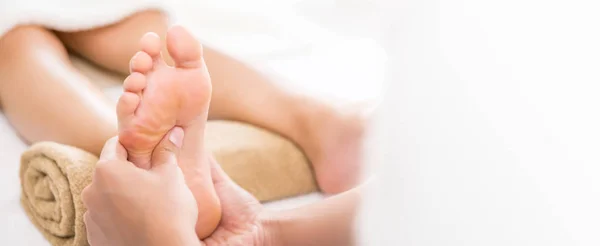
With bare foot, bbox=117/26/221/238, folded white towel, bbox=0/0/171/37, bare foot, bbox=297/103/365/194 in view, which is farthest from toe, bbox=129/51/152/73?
folded white towel, bbox=0/0/171/37

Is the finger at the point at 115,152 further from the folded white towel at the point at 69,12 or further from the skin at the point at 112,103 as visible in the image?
the folded white towel at the point at 69,12

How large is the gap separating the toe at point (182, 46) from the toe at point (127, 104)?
0.18 feet

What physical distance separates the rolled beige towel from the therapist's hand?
95 millimetres

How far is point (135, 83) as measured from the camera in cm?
62

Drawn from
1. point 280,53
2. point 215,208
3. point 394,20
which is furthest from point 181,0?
point 394,20

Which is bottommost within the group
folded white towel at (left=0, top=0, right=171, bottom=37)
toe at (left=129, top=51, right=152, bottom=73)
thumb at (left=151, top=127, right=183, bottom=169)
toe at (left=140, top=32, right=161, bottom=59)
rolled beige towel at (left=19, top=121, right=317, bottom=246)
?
rolled beige towel at (left=19, top=121, right=317, bottom=246)

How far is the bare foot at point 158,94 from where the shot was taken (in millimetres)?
622

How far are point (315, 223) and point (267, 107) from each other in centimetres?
30

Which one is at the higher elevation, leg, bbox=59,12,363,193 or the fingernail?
the fingernail

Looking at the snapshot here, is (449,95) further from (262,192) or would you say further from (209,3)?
(209,3)

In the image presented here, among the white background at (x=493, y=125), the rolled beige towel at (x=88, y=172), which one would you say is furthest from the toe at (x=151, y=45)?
the white background at (x=493, y=125)

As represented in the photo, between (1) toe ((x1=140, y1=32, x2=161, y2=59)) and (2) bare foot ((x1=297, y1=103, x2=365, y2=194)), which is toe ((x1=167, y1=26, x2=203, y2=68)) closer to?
(1) toe ((x1=140, y1=32, x2=161, y2=59))

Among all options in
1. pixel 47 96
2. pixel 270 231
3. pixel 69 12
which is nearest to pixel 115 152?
pixel 270 231

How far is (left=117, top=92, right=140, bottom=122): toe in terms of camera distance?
0.61 m
